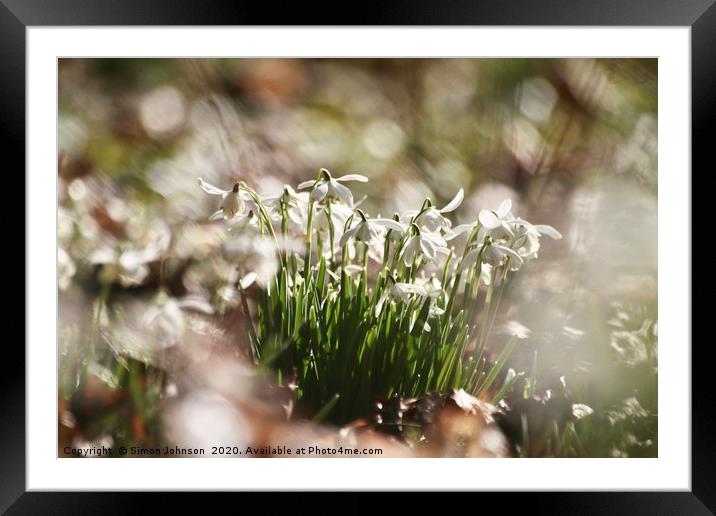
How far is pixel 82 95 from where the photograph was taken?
1118 mm

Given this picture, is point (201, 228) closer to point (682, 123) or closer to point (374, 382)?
point (374, 382)

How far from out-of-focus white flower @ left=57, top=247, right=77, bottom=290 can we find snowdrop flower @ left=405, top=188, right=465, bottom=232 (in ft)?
2.45

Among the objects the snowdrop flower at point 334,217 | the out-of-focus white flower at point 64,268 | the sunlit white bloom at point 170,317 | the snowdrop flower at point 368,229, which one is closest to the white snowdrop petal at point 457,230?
the snowdrop flower at point 368,229

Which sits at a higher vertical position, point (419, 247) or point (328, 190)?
point (328, 190)

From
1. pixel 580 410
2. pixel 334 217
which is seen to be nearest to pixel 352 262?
pixel 334 217

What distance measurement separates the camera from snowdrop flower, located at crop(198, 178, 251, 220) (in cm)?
109

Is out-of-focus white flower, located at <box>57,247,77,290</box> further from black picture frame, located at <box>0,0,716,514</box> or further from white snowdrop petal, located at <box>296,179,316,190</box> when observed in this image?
white snowdrop petal, located at <box>296,179,316,190</box>

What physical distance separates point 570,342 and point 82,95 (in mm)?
1210

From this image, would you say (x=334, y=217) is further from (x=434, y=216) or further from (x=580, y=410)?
(x=580, y=410)

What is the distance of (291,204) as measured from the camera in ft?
3.66

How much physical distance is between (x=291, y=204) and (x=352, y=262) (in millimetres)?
186

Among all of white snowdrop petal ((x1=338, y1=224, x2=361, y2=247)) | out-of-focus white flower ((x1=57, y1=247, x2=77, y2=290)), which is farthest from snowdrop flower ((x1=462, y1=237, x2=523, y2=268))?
out-of-focus white flower ((x1=57, y1=247, x2=77, y2=290))
